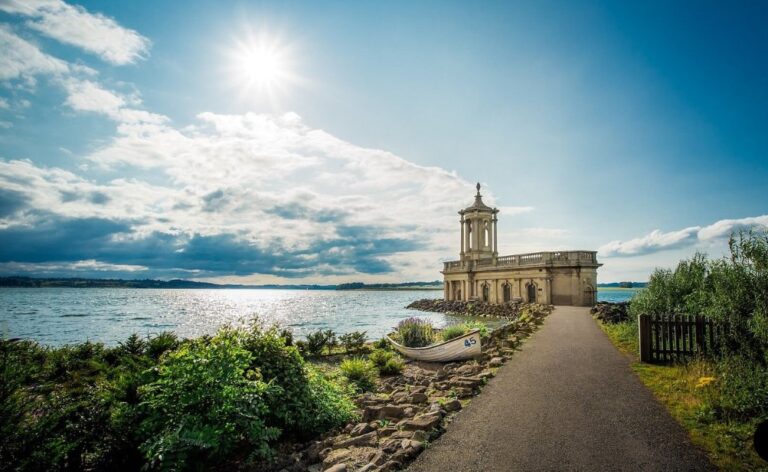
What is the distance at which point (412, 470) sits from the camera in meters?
5.43

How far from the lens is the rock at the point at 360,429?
22.5 feet

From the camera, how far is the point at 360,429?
692 centimetres

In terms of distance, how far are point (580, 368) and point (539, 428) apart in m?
5.50

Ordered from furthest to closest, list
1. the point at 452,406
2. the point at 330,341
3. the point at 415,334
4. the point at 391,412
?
the point at 330,341 < the point at 415,334 < the point at 452,406 < the point at 391,412

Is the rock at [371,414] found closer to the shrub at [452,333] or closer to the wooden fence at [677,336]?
the wooden fence at [677,336]

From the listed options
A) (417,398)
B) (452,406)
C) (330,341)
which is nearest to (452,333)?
(330,341)

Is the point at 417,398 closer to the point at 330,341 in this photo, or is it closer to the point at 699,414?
the point at 699,414

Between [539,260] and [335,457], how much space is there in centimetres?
3934

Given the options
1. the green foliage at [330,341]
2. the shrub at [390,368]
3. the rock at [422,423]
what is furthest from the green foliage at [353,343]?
the rock at [422,423]

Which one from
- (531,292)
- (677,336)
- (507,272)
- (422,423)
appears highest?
(507,272)

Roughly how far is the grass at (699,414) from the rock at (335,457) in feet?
18.1

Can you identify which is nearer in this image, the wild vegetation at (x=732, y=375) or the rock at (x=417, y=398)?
the wild vegetation at (x=732, y=375)

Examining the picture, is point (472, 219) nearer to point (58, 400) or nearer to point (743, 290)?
point (743, 290)

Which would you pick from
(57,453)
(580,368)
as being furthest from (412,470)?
(580,368)
